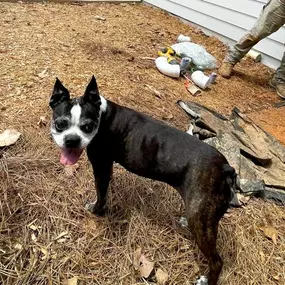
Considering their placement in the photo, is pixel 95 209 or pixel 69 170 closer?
pixel 95 209

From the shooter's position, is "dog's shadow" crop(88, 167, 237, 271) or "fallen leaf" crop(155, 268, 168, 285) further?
"dog's shadow" crop(88, 167, 237, 271)

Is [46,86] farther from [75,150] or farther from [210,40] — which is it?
[210,40]

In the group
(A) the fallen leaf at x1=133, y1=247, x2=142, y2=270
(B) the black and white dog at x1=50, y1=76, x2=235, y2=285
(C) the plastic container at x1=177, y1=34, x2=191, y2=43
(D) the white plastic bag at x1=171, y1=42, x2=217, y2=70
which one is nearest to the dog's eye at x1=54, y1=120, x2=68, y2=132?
(B) the black and white dog at x1=50, y1=76, x2=235, y2=285

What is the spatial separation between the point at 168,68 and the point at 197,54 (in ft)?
2.82

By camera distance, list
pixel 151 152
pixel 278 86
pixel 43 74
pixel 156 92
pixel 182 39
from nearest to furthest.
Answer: pixel 151 152, pixel 43 74, pixel 156 92, pixel 278 86, pixel 182 39

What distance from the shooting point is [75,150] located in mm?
2312

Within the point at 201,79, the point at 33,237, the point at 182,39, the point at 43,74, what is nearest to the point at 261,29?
the point at 201,79

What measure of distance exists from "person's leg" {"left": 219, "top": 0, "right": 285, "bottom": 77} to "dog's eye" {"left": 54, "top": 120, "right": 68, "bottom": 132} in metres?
3.89

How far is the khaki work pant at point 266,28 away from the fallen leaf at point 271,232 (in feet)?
10.4

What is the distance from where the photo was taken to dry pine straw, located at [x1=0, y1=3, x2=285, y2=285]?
8.41 feet

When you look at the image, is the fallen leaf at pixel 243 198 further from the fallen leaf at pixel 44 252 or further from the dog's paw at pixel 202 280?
the fallen leaf at pixel 44 252

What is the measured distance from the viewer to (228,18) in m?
6.73

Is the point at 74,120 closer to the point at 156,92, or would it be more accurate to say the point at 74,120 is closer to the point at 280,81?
the point at 156,92

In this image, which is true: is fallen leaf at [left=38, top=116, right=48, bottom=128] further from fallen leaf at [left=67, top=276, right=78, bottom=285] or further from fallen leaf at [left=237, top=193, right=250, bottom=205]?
fallen leaf at [left=237, top=193, right=250, bottom=205]
